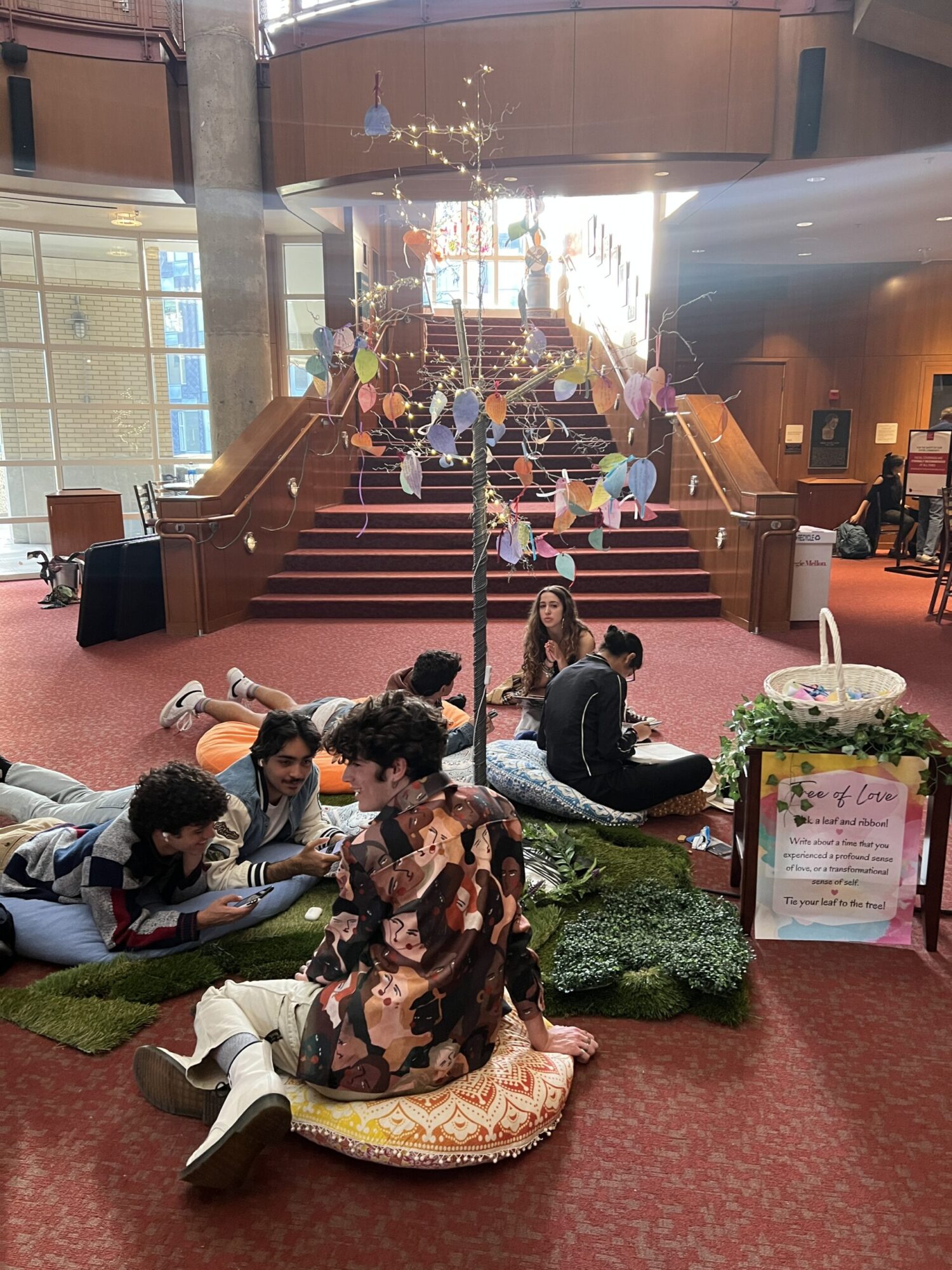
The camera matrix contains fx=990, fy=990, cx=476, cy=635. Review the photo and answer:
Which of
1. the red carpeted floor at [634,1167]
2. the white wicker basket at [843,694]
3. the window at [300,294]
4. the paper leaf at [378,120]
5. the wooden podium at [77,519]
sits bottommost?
the red carpeted floor at [634,1167]

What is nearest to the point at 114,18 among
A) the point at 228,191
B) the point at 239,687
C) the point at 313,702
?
the point at 228,191

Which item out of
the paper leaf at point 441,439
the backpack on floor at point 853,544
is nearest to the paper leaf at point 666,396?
the paper leaf at point 441,439

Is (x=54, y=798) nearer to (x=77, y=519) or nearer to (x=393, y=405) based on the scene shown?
(x=393, y=405)

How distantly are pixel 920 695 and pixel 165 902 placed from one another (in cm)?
439

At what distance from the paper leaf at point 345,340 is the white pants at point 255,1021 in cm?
144

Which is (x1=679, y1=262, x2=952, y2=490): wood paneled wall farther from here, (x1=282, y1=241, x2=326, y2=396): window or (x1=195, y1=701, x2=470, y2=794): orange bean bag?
(x1=195, y1=701, x2=470, y2=794): orange bean bag

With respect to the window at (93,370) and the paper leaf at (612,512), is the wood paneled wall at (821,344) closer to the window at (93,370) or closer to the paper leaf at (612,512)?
the window at (93,370)

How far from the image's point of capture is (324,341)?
7.29 ft

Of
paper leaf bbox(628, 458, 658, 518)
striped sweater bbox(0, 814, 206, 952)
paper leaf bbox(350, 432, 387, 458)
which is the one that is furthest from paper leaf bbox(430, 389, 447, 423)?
striped sweater bbox(0, 814, 206, 952)

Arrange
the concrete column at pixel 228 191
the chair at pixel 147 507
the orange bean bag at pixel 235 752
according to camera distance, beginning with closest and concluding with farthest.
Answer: the orange bean bag at pixel 235 752 → the concrete column at pixel 228 191 → the chair at pixel 147 507

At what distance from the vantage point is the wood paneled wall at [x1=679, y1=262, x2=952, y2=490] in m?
12.9

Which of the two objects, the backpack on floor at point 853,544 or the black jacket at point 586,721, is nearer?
the black jacket at point 586,721

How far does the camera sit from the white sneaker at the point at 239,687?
524 cm

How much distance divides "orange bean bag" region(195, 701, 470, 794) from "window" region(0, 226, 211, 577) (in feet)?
27.0
